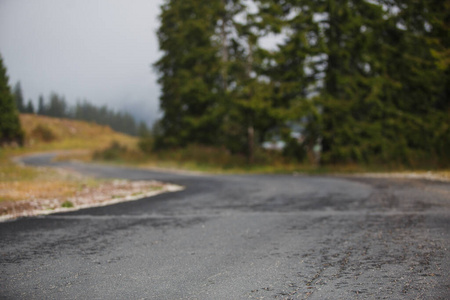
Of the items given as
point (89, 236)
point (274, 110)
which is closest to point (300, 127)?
point (274, 110)

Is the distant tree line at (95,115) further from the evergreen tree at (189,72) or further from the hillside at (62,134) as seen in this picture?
the evergreen tree at (189,72)

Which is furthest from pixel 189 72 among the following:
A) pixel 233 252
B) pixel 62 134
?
pixel 62 134

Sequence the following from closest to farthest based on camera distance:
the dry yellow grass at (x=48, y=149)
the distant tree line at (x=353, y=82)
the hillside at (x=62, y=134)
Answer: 1. the dry yellow grass at (x=48, y=149)
2. the distant tree line at (x=353, y=82)
3. the hillside at (x=62, y=134)

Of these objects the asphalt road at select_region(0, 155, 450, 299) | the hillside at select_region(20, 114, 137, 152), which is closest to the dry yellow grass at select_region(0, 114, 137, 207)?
the hillside at select_region(20, 114, 137, 152)

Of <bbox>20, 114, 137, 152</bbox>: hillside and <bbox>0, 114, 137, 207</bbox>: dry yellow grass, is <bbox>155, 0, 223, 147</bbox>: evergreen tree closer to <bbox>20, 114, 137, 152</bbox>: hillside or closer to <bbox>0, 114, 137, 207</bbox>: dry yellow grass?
<bbox>0, 114, 137, 207</bbox>: dry yellow grass

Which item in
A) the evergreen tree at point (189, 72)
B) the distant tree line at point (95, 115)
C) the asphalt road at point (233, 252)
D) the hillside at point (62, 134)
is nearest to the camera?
the asphalt road at point (233, 252)

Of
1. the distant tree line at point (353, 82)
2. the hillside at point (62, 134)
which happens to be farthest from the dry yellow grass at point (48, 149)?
the distant tree line at point (353, 82)

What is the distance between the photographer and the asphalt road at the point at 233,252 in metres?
3.72

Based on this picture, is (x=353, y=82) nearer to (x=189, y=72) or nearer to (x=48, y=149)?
(x=189, y=72)

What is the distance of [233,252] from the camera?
508 cm

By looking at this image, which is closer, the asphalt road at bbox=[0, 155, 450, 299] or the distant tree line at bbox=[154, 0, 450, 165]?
the asphalt road at bbox=[0, 155, 450, 299]

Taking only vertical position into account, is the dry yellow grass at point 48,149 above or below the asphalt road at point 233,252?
above

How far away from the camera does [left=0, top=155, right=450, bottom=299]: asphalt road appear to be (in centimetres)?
372

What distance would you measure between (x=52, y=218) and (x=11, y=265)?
10.8ft
